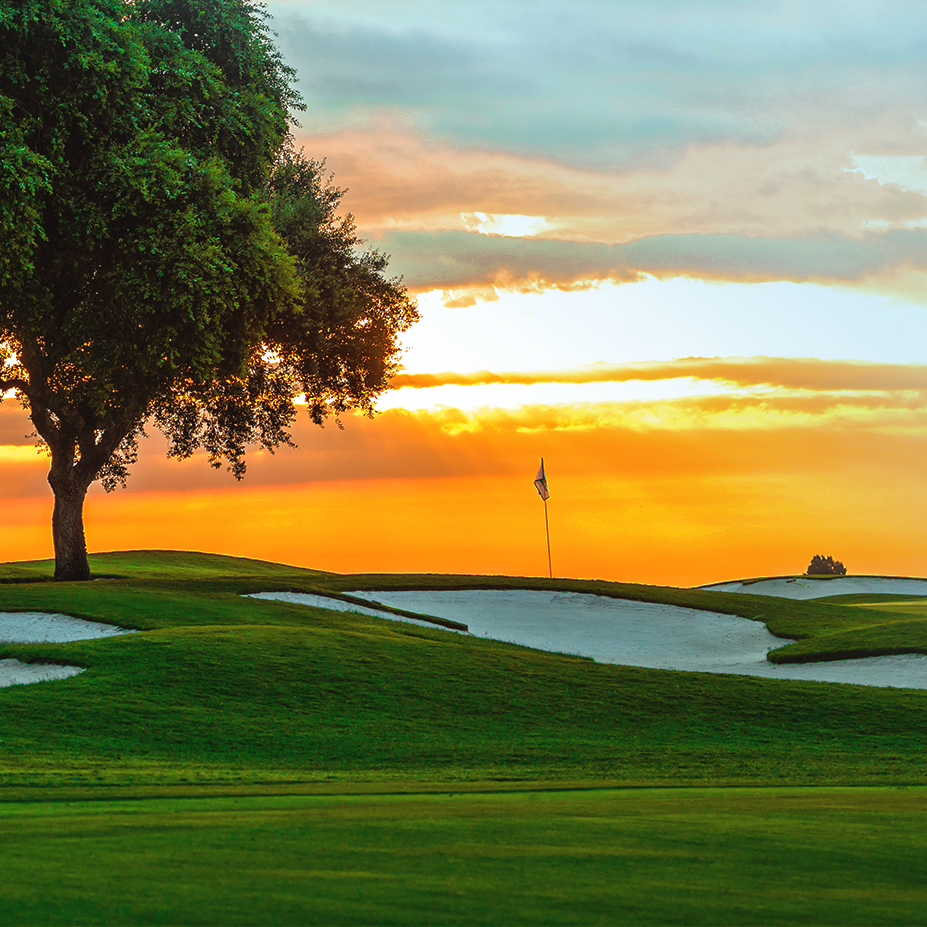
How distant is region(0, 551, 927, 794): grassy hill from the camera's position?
14125 millimetres

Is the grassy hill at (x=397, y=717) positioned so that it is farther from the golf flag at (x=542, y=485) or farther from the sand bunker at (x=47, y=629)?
the golf flag at (x=542, y=485)

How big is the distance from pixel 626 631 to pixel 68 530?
722 inches

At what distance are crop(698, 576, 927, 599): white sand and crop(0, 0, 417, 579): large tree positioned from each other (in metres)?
27.1

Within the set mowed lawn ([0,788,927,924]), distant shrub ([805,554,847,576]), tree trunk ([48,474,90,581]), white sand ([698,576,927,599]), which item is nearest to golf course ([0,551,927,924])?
mowed lawn ([0,788,927,924])

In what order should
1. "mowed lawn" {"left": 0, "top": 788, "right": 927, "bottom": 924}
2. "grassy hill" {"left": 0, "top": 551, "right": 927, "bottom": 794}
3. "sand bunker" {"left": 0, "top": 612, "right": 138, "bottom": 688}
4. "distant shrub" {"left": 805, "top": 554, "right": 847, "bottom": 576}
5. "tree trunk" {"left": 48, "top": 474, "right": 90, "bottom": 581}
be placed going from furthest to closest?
1. "distant shrub" {"left": 805, "top": 554, "right": 847, "bottom": 576}
2. "tree trunk" {"left": 48, "top": 474, "right": 90, "bottom": 581}
3. "sand bunker" {"left": 0, "top": 612, "right": 138, "bottom": 688}
4. "grassy hill" {"left": 0, "top": 551, "right": 927, "bottom": 794}
5. "mowed lawn" {"left": 0, "top": 788, "right": 927, "bottom": 924}

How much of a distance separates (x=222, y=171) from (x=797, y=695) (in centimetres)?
2057

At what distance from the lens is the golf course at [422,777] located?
5.73 m

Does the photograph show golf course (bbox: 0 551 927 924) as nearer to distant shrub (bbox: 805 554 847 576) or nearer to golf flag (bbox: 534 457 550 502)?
golf flag (bbox: 534 457 550 502)

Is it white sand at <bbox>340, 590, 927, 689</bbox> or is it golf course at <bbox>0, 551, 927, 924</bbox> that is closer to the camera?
golf course at <bbox>0, 551, 927, 924</bbox>

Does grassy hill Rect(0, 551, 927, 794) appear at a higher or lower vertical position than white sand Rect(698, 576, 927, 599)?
higher

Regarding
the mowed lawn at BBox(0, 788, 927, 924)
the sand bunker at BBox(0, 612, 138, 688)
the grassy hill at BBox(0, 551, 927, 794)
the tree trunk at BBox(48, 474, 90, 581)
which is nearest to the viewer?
the mowed lawn at BBox(0, 788, 927, 924)

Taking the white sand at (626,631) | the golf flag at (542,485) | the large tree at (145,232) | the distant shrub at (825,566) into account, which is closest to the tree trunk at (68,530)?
the large tree at (145,232)

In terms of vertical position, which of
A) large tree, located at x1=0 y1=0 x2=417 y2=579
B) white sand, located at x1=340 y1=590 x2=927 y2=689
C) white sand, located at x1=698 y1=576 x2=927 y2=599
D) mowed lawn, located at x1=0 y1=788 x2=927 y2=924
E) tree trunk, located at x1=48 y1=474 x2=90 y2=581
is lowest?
white sand, located at x1=698 y1=576 x2=927 y2=599

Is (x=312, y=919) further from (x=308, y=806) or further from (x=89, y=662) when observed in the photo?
(x=89, y=662)
